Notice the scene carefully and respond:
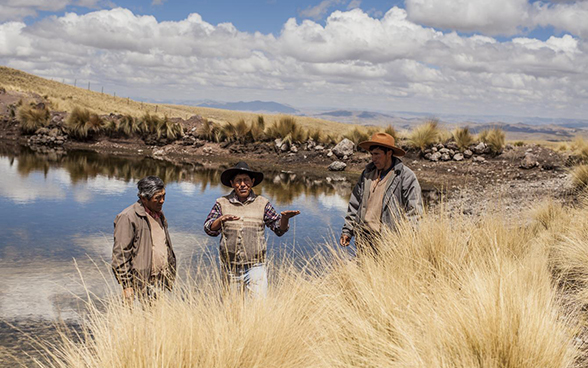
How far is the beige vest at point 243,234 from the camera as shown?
13.4ft

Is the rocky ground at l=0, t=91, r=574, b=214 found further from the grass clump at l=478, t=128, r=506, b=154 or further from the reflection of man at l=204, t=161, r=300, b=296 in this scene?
the reflection of man at l=204, t=161, r=300, b=296

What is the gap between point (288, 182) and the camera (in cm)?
1566

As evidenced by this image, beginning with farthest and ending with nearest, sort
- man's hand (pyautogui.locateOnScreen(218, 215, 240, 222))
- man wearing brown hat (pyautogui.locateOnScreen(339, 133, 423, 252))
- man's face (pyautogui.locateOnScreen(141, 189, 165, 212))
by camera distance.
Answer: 1. man wearing brown hat (pyautogui.locateOnScreen(339, 133, 423, 252))
2. man's hand (pyautogui.locateOnScreen(218, 215, 240, 222))
3. man's face (pyautogui.locateOnScreen(141, 189, 165, 212))

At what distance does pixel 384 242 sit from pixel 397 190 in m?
0.52

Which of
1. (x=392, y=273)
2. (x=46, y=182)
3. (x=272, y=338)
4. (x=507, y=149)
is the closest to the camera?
(x=272, y=338)

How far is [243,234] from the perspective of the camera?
162 inches

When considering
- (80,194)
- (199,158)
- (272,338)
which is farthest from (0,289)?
(199,158)

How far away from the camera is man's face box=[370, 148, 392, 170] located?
15.3 ft

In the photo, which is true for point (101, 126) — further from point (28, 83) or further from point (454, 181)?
point (28, 83)

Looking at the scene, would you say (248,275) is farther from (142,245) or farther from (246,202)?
(142,245)

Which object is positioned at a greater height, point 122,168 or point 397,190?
point 397,190

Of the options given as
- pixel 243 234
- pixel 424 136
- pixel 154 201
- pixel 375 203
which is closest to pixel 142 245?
pixel 154 201

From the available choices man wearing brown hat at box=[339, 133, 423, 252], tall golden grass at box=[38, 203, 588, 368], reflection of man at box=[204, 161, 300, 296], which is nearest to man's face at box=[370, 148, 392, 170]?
man wearing brown hat at box=[339, 133, 423, 252]

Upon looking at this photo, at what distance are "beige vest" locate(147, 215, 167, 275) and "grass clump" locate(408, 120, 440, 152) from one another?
55.6 ft
